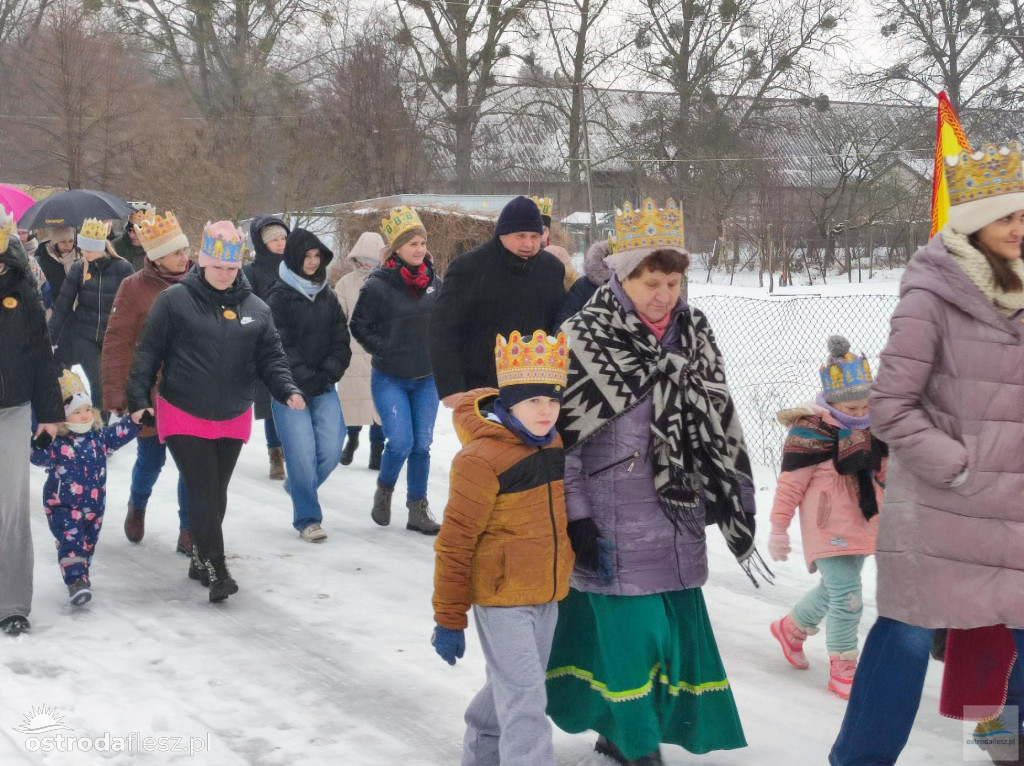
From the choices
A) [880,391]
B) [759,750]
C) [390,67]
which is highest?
[390,67]

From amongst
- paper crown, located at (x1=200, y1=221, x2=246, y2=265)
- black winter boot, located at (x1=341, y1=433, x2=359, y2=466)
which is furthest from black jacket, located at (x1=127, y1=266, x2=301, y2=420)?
black winter boot, located at (x1=341, y1=433, x2=359, y2=466)

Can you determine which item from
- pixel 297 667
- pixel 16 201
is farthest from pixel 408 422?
pixel 16 201

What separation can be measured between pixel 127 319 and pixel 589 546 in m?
3.82

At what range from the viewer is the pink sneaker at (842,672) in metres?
4.77

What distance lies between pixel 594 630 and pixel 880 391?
1218mm

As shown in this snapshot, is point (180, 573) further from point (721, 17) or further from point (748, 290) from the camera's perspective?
point (721, 17)

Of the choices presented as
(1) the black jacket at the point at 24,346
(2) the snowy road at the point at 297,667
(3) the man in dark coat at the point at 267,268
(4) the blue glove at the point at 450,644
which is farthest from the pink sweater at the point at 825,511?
(3) the man in dark coat at the point at 267,268

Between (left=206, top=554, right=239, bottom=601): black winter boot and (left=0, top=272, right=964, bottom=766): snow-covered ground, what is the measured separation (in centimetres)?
7

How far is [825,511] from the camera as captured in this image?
487cm

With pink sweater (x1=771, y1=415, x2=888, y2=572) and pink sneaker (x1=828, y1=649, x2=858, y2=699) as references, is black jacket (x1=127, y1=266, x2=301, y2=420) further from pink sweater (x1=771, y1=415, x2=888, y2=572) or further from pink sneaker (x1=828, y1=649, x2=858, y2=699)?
pink sneaker (x1=828, y1=649, x2=858, y2=699)

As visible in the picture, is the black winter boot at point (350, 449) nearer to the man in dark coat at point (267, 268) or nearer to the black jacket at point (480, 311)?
the man in dark coat at point (267, 268)

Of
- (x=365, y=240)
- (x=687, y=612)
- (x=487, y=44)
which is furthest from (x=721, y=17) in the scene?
(x=687, y=612)

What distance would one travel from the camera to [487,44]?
32750 mm

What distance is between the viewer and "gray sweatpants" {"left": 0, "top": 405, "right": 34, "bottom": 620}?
17.6 ft
